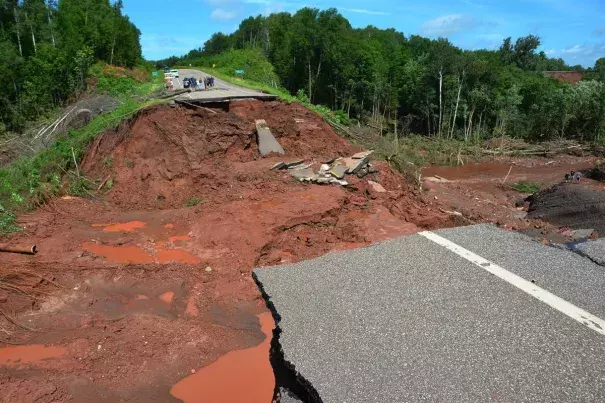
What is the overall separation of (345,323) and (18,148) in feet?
54.5

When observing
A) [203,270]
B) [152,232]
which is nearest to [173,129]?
[152,232]

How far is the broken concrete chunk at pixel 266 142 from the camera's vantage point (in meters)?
15.4

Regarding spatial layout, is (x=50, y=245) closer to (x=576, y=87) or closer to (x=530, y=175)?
(x=530, y=175)

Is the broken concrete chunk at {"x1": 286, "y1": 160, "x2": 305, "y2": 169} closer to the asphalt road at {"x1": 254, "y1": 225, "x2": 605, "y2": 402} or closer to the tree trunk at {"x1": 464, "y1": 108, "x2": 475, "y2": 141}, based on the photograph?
the asphalt road at {"x1": 254, "y1": 225, "x2": 605, "y2": 402}

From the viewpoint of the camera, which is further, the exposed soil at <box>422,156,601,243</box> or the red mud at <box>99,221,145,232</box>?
the exposed soil at <box>422,156,601,243</box>

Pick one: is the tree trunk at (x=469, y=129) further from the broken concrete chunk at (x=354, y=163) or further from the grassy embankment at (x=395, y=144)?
the broken concrete chunk at (x=354, y=163)

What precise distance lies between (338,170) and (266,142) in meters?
3.74

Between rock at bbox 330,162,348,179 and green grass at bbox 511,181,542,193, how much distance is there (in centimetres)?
1220

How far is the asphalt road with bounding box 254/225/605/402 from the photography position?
13.9ft

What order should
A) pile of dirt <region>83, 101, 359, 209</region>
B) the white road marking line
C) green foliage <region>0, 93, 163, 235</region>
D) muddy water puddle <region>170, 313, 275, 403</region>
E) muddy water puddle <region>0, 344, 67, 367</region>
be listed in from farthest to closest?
pile of dirt <region>83, 101, 359, 209</region> → green foliage <region>0, 93, 163, 235</region> → muddy water puddle <region>0, 344, 67, 367</region> → muddy water puddle <region>170, 313, 275, 403</region> → the white road marking line

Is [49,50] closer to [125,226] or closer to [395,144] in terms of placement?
[125,226]

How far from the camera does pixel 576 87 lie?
3538cm

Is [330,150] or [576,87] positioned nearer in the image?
[330,150]

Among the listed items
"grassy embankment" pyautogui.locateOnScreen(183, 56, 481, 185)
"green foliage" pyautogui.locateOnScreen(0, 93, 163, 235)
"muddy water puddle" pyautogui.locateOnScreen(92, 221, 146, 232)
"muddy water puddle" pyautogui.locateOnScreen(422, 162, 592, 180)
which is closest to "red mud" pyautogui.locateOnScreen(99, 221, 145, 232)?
"muddy water puddle" pyautogui.locateOnScreen(92, 221, 146, 232)
